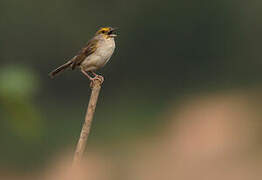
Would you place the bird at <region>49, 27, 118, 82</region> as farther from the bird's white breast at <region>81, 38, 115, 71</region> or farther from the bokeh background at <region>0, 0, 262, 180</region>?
the bokeh background at <region>0, 0, 262, 180</region>

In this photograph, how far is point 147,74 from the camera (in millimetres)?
44594

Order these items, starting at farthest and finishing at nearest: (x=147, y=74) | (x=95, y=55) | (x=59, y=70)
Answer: (x=147, y=74) → (x=95, y=55) → (x=59, y=70)

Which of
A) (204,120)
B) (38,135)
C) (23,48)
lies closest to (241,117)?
(204,120)

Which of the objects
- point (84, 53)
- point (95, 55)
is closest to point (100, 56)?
A: point (95, 55)

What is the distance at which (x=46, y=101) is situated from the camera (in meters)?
38.4

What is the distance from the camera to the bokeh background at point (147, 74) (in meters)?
30.5

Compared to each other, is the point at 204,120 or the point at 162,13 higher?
the point at 162,13

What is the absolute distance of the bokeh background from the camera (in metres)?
30.5

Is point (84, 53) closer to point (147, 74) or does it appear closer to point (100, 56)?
point (100, 56)

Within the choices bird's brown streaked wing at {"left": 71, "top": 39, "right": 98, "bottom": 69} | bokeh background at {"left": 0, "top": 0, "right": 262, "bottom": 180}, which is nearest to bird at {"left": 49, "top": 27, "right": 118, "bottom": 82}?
bird's brown streaked wing at {"left": 71, "top": 39, "right": 98, "bottom": 69}

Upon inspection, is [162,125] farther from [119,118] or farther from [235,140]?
[235,140]

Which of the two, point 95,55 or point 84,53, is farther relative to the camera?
point 84,53

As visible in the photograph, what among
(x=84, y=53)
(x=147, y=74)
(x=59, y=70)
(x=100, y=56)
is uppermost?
(x=147, y=74)

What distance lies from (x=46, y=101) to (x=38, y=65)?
1.80 metres
